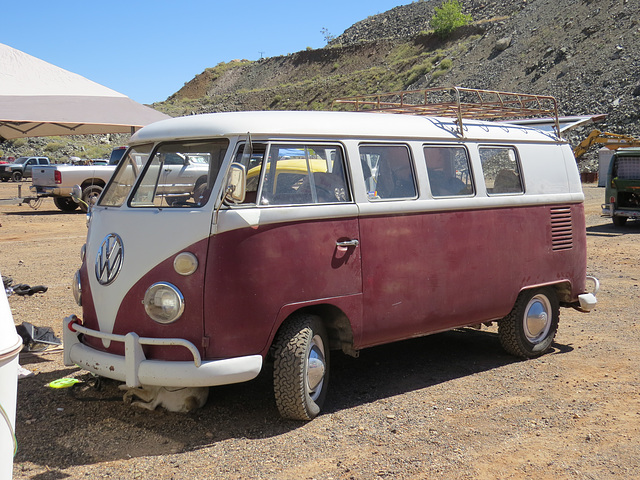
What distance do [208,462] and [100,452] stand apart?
0.76m

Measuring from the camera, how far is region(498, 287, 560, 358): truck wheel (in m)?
6.90

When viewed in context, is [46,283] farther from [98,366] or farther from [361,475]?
[361,475]

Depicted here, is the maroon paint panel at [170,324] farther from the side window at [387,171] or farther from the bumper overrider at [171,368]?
the side window at [387,171]

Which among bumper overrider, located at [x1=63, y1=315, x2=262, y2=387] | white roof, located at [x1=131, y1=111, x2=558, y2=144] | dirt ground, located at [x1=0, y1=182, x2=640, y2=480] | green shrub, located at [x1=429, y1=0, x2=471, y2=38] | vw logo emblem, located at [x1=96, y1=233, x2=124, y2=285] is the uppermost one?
green shrub, located at [x1=429, y1=0, x2=471, y2=38]

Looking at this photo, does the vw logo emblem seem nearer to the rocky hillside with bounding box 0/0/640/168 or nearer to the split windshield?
the split windshield

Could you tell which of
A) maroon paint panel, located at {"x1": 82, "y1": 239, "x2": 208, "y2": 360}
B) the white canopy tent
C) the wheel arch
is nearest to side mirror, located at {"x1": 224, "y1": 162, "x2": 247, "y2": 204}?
maroon paint panel, located at {"x1": 82, "y1": 239, "x2": 208, "y2": 360}

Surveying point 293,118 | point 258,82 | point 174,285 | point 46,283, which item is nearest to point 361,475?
point 174,285

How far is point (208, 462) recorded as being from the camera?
179 inches

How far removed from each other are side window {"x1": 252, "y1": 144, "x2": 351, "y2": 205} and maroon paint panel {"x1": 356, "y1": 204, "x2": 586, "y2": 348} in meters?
0.37

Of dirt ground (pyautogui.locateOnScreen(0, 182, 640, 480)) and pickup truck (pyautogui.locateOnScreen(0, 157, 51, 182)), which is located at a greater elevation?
pickup truck (pyautogui.locateOnScreen(0, 157, 51, 182))

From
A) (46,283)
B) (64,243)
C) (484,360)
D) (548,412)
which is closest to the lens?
(548,412)

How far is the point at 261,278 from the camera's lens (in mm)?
4902

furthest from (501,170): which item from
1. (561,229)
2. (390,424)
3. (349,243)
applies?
(390,424)

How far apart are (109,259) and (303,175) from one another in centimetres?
154
